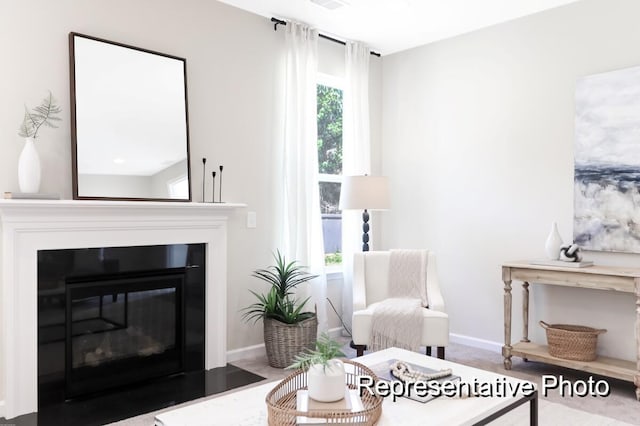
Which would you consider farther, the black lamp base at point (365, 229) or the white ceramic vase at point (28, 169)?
the black lamp base at point (365, 229)

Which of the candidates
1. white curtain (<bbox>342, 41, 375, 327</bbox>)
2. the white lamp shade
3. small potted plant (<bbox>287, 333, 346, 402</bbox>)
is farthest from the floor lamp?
small potted plant (<bbox>287, 333, 346, 402</bbox>)

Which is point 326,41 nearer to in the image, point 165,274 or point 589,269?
point 165,274

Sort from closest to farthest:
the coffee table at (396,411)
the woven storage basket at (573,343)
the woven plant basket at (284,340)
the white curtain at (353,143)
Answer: the coffee table at (396,411) < the woven storage basket at (573,343) < the woven plant basket at (284,340) < the white curtain at (353,143)

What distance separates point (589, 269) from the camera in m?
3.29

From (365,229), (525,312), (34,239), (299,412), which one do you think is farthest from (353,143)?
(299,412)

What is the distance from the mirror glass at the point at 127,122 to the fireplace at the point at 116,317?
1.28 ft

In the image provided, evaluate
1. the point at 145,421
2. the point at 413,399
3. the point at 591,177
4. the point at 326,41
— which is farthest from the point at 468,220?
the point at 145,421

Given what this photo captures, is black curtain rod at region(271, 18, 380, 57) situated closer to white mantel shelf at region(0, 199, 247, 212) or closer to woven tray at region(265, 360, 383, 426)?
white mantel shelf at region(0, 199, 247, 212)

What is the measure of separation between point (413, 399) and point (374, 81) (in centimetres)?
359

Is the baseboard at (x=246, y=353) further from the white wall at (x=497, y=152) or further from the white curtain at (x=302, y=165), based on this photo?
the white wall at (x=497, y=152)

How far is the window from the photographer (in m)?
4.64

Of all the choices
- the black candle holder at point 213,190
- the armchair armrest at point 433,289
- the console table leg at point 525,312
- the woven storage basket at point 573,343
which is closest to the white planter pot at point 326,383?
the armchair armrest at point 433,289

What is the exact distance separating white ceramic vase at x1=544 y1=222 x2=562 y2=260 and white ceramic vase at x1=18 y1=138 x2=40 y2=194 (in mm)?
3235

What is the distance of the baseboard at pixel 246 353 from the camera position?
383 centimetres
